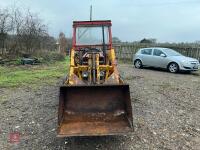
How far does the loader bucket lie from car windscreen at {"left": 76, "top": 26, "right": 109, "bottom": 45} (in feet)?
14.0

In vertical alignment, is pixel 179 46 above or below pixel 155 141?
above

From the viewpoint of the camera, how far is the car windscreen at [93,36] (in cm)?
1098

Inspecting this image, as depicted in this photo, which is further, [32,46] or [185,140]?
[32,46]

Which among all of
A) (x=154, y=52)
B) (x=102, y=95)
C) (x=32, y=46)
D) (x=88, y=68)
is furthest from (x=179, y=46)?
(x=102, y=95)

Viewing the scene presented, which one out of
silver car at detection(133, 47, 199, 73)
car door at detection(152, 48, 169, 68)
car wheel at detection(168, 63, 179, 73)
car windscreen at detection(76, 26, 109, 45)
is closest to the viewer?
car windscreen at detection(76, 26, 109, 45)

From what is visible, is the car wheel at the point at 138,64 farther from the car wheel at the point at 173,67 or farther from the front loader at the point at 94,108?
the front loader at the point at 94,108

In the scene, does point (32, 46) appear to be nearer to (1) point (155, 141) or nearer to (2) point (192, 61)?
(2) point (192, 61)

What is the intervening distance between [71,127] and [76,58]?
4410 millimetres

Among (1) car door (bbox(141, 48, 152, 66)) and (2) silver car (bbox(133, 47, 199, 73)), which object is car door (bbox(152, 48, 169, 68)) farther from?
(1) car door (bbox(141, 48, 152, 66))

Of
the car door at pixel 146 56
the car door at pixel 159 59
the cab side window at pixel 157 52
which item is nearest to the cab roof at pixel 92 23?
the car door at pixel 159 59

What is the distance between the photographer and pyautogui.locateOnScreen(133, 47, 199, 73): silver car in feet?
61.9

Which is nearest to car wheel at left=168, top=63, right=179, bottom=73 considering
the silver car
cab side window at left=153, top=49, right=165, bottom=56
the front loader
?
the silver car

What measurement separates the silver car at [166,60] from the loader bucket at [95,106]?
12.6 meters

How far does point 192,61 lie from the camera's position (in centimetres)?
1905
